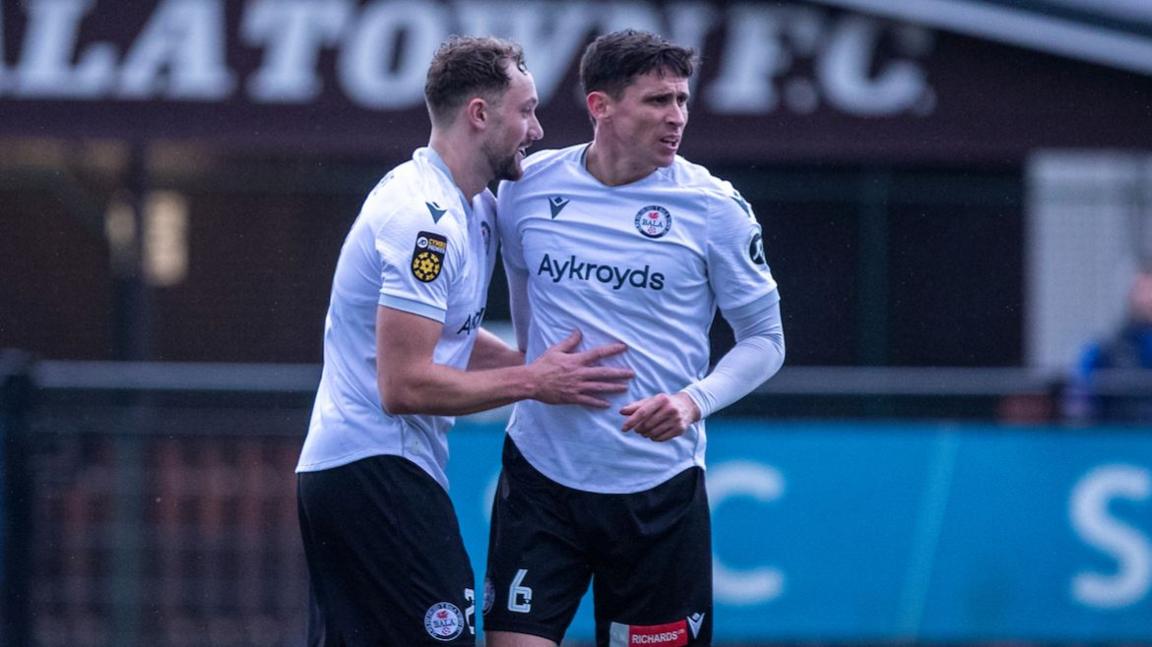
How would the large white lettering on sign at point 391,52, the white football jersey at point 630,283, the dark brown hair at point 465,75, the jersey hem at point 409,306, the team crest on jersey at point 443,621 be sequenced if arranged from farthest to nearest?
the large white lettering on sign at point 391,52 → the white football jersey at point 630,283 → the dark brown hair at point 465,75 → the team crest on jersey at point 443,621 → the jersey hem at point 409,306

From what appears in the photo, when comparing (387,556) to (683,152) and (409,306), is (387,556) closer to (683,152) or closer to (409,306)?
(409,306)

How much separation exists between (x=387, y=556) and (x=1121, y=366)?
5.43 meters

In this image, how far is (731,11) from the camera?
38.0ft

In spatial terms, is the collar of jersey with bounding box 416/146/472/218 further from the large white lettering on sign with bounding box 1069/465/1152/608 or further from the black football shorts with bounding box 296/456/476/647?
the large white lettering on sign with bounding box 1069/465/1152/608

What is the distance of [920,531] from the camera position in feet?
25.8

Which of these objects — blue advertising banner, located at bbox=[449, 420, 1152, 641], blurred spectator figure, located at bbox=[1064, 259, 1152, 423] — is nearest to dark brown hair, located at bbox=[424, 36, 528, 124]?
blue advertising banner, located at bbox=[449, 420, 1152, 641]

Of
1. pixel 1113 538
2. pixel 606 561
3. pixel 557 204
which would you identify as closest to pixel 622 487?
pixel 606 561

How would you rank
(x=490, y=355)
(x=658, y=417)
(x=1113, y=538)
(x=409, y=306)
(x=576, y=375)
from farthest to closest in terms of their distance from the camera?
(x=1113, y=538)
(x=490, y=355)
(x=576, y=375)
(x=658, y=417)
(x=409, y=306)

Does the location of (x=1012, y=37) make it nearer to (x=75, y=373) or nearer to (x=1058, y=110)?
(x=1058, y=110)

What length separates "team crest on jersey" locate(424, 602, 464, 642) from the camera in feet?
14.8

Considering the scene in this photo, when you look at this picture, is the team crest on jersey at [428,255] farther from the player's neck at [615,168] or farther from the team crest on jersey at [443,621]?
the team crest on jersey at [443,621]

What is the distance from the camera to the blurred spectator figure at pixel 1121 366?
850cm

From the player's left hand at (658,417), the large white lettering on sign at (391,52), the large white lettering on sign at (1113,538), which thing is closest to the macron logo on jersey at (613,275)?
the player's left hand at (658,417)

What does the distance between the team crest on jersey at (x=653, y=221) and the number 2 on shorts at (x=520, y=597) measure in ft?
3.34
